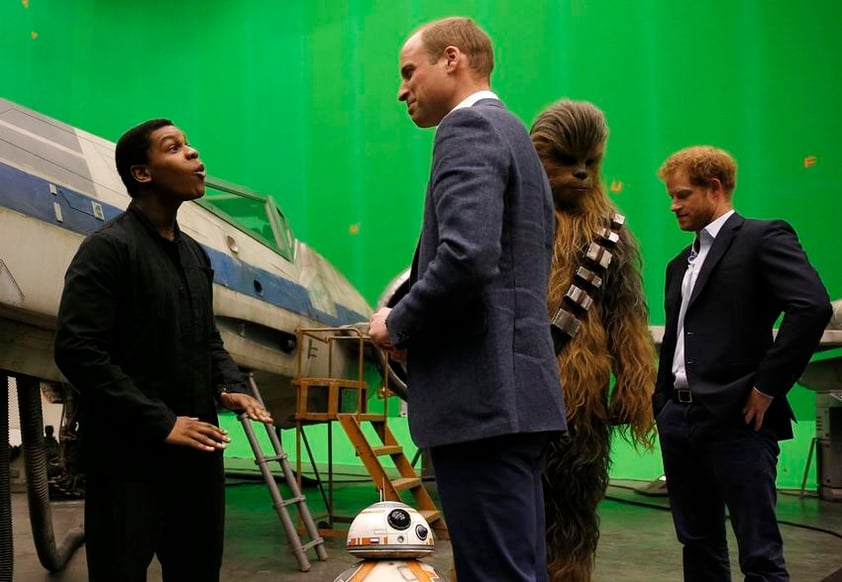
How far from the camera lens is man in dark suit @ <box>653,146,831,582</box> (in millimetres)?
2736

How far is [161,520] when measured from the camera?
2414 millimetres

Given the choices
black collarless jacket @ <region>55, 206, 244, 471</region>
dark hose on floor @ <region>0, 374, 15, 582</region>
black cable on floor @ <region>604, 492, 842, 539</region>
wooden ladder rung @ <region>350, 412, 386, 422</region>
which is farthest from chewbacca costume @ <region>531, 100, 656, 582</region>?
black cable on floor @ <region>604, 492, 842, 539</region>

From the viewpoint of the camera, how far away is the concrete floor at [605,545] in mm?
4676

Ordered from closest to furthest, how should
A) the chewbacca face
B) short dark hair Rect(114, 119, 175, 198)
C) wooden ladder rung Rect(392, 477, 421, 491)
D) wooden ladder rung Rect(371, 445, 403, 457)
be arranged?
1. short dark hair Rect(114, 119, 175, 198)
2. the chewbacca face
3. wooden ladder rung Rect(392, 477, 421, 491)
4. wooden ladder rung Rect(371, 445, 403, 457)

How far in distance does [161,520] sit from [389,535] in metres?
0.63

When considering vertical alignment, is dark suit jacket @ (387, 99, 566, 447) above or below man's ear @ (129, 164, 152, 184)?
below

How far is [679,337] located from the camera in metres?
3.12

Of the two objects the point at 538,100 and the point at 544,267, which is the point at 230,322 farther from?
the point at 538,100

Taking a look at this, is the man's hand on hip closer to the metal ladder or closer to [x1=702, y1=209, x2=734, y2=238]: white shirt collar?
[x1=702, y1=209, x2=734, y2=238]: white shirt collar

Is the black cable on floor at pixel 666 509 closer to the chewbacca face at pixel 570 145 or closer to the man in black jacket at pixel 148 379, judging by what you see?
the chewbacca face at pixel 570 145

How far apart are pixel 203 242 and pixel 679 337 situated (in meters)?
2.97

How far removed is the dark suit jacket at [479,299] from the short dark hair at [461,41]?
0.54 ft

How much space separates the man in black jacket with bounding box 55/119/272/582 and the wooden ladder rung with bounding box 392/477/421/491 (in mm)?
3042

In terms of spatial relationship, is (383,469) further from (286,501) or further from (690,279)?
(690,279)
